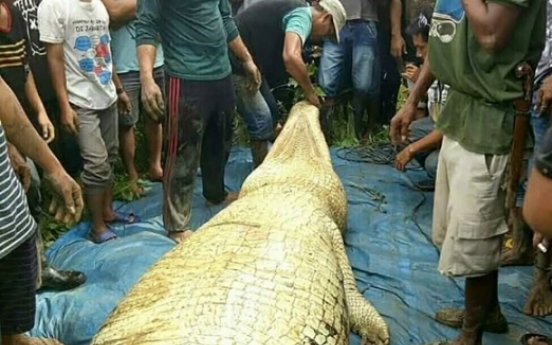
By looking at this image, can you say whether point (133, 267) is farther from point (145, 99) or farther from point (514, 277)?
point (514, 277)

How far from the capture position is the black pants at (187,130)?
3721 mm

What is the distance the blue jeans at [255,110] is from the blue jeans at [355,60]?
1316 mm

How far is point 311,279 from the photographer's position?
6.77ft

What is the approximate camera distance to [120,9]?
4.46 meters

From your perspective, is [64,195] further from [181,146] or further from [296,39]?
[296,39]

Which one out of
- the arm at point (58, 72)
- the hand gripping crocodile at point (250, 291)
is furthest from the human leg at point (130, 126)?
the hand gripping crocodile at point (250, 291)

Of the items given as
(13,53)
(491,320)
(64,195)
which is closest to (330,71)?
(13,53)

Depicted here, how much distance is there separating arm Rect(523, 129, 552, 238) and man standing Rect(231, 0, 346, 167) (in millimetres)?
2840

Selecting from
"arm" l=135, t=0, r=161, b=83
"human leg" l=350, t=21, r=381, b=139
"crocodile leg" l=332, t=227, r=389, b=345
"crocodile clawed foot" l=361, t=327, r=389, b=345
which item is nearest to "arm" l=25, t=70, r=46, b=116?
"arm" l=135, t=0, r=161, b=83

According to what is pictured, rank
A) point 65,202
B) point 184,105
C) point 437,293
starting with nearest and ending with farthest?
point 65,202 → point 437,293 → point 184,105

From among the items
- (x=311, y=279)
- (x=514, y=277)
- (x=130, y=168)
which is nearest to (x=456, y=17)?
(x=311, y=279)

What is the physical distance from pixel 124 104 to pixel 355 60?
2.24 metres

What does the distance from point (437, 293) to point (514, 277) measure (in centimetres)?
41

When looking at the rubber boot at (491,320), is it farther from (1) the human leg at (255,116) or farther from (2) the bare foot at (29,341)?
(1) the human leg at (255,116)
